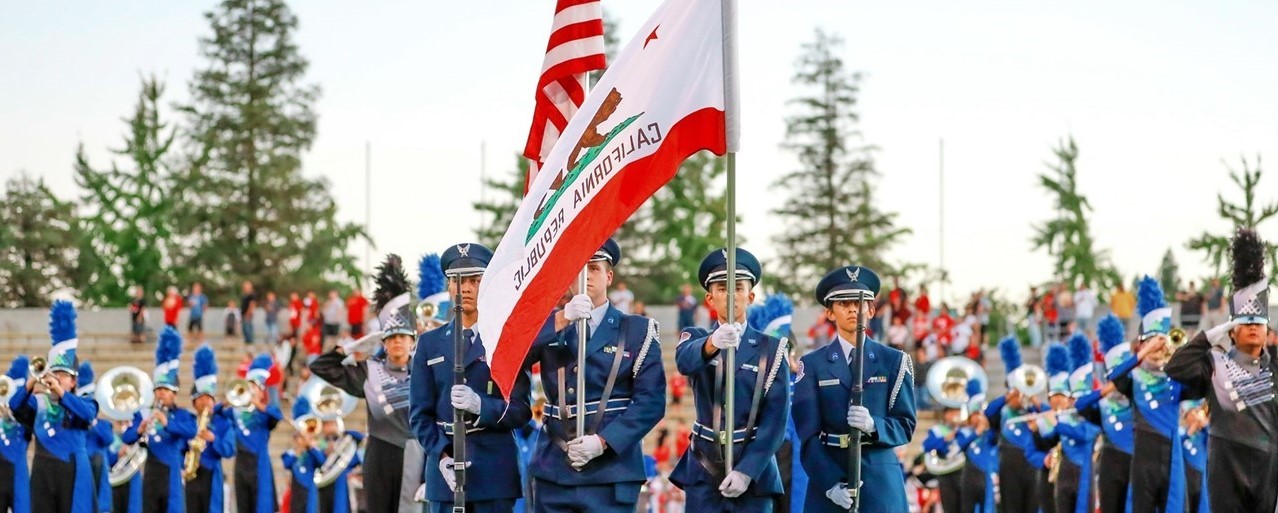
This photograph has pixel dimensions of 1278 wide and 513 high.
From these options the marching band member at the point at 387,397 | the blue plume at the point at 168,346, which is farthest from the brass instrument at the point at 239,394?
the marching band member at the point at 387,397

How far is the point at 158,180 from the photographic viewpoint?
1973 inches

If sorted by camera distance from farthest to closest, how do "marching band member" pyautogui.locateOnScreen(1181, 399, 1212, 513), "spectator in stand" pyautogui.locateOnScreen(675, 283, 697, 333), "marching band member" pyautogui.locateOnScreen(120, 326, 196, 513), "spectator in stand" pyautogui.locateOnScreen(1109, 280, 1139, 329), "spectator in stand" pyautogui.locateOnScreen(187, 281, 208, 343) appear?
"spectator in stand" pyautogui.locateOnScreen(187, 281, 208, 343) → "spectator in stand" pyautogui.locateOnScreen(675, 283, 697, 333) → "spectator in stand" pyautogui.locateOnScreen(1109, 280, 1139, 329) → "marching band member" pyautogui.locateOnScreen(120, 326, 196, 513) → "marching band member" pyautogui.locateOnScreen(1181, 399, 1212, 513)

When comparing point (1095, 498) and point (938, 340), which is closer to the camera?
point (1095, 498)

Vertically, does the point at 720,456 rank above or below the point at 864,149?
below

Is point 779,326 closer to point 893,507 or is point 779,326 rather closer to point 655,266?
point 893,507

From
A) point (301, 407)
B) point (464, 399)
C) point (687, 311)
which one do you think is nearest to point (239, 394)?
point (301, 407)

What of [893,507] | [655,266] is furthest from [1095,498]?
[655,266]

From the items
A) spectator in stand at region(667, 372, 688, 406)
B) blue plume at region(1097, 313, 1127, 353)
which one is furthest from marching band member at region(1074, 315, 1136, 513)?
spectator in stand at region(667, 372, 688, 406)

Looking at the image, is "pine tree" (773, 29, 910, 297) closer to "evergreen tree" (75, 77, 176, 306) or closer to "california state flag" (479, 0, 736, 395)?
"evergreen tree" (75, 77, 176, 306)

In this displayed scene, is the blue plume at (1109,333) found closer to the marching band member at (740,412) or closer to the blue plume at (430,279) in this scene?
the blue plume at (430,279)

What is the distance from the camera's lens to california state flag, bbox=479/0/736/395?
10.0 m

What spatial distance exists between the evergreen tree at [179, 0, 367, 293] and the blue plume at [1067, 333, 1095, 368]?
112ft

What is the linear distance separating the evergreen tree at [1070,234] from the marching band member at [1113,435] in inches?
1050

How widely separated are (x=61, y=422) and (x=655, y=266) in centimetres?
3381
